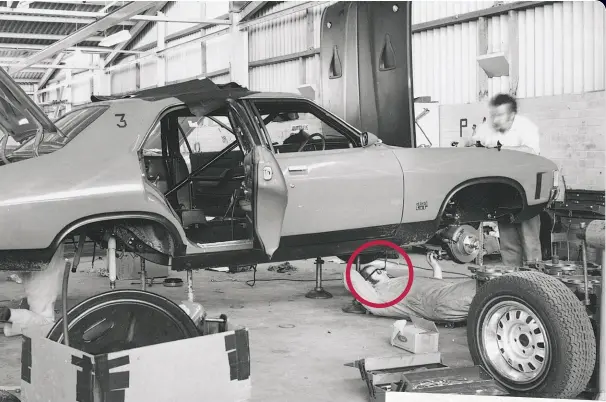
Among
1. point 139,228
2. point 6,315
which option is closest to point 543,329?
point 139,228

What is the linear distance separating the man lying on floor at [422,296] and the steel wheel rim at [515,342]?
128 cm

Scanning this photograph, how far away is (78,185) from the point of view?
416cm

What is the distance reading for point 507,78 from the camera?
32.9ft

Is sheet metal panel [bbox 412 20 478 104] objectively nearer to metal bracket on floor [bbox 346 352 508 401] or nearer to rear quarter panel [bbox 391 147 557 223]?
rear quarter panel [bbox 391 147 557 223]

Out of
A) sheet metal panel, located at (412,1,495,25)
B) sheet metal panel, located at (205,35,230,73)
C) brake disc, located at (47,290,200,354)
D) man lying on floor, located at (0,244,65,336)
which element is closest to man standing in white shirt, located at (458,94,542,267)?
man lying on floor, located at (0,244,65,336)

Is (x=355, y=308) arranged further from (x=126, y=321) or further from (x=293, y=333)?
(x=126, y=321)

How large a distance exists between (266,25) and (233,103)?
12462 mm

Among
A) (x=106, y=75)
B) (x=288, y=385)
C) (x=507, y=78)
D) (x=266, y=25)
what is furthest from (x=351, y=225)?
(x=106, y=75)

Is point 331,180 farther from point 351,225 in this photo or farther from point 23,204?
point 23,204

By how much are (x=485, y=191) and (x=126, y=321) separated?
12.3 ft

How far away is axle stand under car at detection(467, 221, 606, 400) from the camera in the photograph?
3195 mm

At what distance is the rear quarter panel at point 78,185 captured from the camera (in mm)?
4023

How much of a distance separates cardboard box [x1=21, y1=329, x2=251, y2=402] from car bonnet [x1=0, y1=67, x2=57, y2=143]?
1543mm

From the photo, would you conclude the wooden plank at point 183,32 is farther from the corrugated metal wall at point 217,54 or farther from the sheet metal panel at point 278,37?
the sheet metal panel at point 278,37
